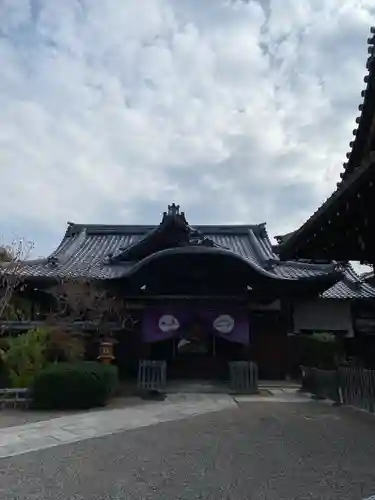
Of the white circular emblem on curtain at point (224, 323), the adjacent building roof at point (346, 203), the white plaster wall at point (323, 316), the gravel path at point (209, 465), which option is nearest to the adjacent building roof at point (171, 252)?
the white plaster wall at point (323, 316)

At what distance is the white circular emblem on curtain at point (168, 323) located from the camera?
50.2 feet

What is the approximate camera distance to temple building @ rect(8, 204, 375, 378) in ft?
50.0

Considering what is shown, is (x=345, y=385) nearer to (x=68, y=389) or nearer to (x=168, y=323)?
(x=68, y=389)

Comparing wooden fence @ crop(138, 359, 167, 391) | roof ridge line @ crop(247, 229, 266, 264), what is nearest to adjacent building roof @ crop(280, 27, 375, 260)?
wooden fence @ crop(138, 359, 167, 391)

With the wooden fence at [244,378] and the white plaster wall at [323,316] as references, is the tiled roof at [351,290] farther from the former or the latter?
the wooden fence at [244,378]

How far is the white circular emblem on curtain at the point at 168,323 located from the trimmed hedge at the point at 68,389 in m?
4.39

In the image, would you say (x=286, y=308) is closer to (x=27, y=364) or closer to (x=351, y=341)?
(x=351, y=341)

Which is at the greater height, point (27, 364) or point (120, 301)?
point (120, 301)

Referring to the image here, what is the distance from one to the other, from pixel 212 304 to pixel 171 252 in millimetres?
2234

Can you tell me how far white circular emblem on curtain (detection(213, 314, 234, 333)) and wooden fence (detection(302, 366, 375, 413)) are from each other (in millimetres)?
2728

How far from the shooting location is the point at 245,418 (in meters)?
9.22

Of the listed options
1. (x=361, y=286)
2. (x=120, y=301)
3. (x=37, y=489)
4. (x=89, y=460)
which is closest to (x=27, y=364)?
(x=120, y=301)

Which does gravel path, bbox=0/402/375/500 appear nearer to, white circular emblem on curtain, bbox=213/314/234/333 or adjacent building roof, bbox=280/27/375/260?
adjacent building roof, bbox=280/27/375/260

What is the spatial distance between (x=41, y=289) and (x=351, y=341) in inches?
410
